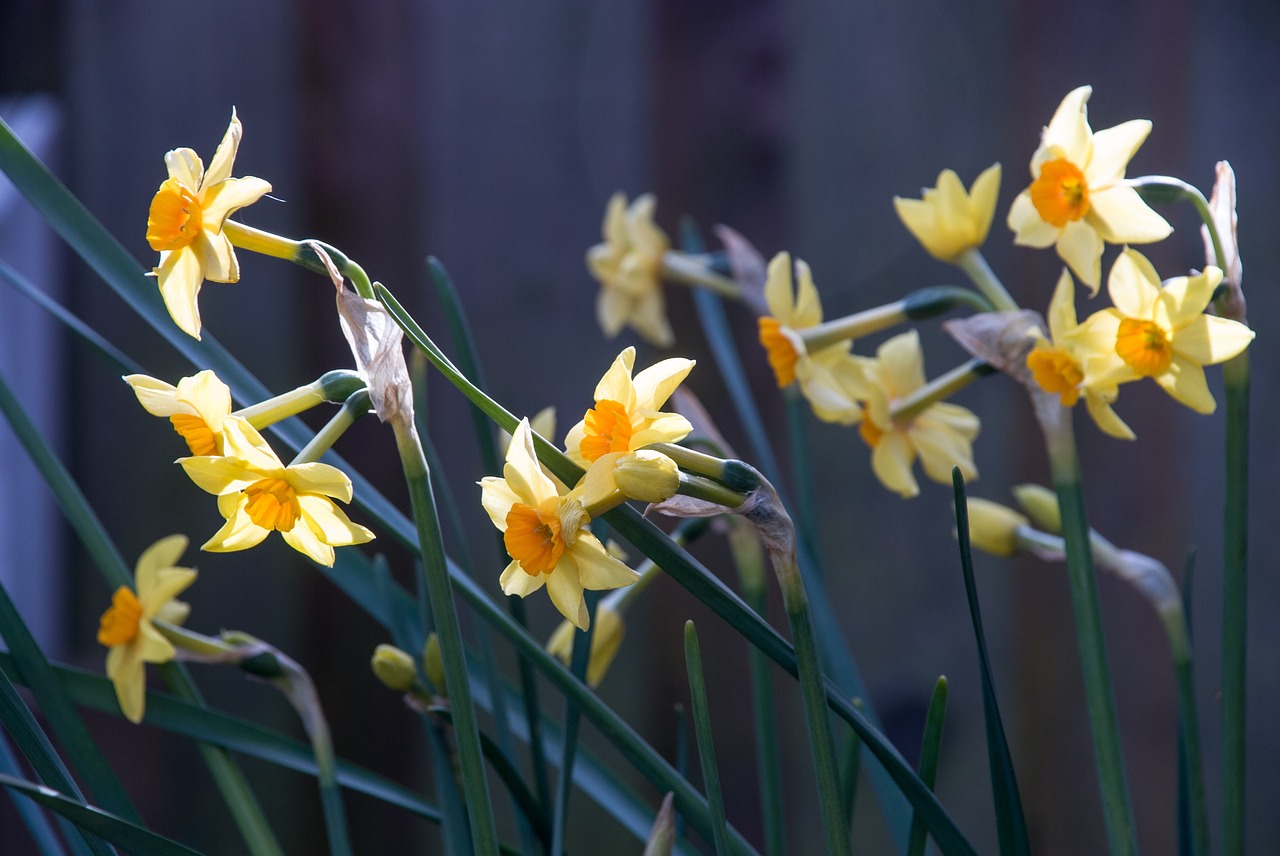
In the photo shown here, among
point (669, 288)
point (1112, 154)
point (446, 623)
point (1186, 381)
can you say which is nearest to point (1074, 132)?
point (1112, 154)

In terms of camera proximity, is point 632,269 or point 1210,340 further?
point 632,269

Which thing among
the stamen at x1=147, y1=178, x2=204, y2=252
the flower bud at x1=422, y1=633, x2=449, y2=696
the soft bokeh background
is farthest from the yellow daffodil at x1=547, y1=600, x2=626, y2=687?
the soft bokeh background

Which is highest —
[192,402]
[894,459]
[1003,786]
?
[192,402]

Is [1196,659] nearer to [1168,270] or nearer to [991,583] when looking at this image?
[991,583]

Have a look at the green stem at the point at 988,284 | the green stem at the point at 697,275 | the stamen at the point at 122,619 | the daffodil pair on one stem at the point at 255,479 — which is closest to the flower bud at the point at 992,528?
the green stem at the point at 988,284

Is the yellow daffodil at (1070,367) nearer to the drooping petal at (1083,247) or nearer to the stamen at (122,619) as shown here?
the drooping petal at (1083,247)

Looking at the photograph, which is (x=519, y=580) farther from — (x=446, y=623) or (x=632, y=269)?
(x=632, y=269)

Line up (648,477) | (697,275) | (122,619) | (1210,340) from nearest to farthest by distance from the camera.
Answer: (648,477) < (1210,340) < (122,619) < (697,275)
